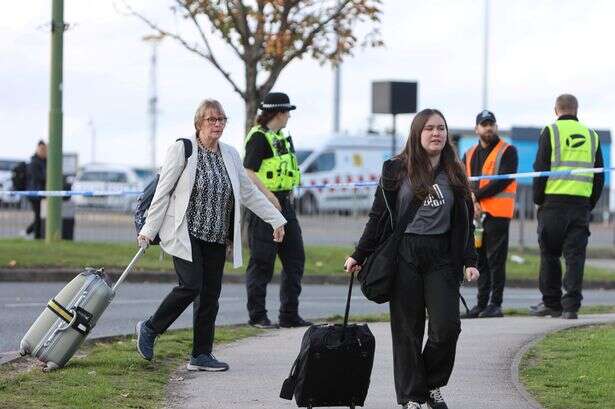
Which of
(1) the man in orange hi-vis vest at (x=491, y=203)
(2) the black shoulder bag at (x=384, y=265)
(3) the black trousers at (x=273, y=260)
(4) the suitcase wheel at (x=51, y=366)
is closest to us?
(2) the black shoulder bag at (x=384, y=265)

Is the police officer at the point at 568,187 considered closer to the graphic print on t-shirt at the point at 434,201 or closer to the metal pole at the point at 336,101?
the graphic print on t-shirt at the point at 434,201

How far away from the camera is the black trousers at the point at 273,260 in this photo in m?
11.7

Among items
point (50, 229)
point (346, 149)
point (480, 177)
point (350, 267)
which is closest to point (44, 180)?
point (50, 229)

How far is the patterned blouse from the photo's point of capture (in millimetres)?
9273

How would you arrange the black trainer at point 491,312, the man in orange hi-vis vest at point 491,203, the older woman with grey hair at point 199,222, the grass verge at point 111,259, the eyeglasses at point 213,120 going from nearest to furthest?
the older woman with grey hair at point 199,222 → the eyeglasses at point 213,120 → the man in orange hi-vis vest at point 491,203 → the black trainer at point 491,312 → the grass verge at point 111,259

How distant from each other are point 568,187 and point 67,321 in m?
4.90

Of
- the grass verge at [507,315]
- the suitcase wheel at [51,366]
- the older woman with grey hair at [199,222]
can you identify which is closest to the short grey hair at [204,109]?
the older woman with grey hair at [199,222]

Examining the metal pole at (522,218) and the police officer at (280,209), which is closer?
the police officer at (280,209)

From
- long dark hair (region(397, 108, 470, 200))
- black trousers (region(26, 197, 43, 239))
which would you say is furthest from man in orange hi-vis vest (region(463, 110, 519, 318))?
black trousers (region(26, 197, 43, 239))

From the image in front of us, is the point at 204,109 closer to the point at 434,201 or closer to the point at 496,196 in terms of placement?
the point at 434,201

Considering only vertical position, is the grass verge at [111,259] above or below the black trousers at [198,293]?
below

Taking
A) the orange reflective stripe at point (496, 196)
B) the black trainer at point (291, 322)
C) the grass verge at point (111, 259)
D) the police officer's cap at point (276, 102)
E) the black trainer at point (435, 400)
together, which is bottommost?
the grass verge at point (111, 259)

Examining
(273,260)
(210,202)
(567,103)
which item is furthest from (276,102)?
(567,103)

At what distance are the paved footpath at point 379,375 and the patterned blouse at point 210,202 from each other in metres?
0.91
